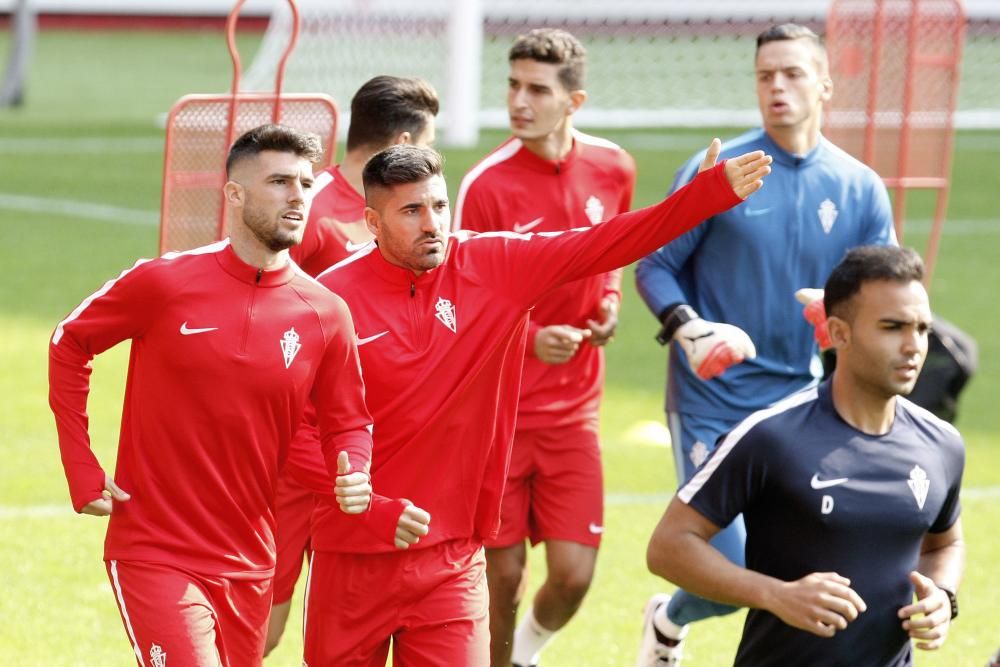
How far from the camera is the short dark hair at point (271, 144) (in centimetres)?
580

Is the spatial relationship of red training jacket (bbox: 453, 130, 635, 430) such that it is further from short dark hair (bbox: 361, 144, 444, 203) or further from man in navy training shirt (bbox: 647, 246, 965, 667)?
man in navy training shirt (bbox: 647, 246, 965, 667)

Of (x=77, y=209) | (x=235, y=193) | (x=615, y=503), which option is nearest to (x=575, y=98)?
(x=235, y=193)

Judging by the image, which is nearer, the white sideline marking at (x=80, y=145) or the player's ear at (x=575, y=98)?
the player's ear at (x=575, y=98)

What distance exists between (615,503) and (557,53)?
3898 millimetres

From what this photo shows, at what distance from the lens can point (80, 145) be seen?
27.2 meters

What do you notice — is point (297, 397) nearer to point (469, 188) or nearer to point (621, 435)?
point (469, 188)

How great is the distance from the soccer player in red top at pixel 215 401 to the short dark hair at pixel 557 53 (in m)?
2.32

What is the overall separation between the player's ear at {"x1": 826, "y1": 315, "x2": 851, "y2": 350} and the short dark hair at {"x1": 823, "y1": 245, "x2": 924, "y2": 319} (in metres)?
0.02

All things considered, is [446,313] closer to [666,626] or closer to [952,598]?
[952,598]

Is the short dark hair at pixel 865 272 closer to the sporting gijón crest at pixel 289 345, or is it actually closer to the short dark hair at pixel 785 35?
the sporting gijón crest at pixel 289 345

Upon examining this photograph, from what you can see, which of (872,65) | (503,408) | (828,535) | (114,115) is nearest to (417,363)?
(503,408)

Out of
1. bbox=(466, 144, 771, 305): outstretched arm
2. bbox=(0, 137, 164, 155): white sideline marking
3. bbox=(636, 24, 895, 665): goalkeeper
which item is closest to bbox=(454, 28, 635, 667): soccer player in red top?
bbox=(636, 24, 895, 665): goalkeeper

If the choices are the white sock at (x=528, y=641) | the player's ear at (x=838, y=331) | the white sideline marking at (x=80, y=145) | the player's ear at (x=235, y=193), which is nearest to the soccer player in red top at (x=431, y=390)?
the player's ear at (x=235, y=193)

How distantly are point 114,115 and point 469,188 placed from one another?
2426cm
